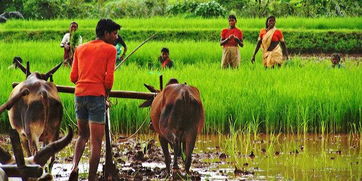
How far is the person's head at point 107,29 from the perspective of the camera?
656 cm

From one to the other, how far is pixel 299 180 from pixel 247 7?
824 inches

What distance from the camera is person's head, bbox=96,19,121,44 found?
21.5 feet

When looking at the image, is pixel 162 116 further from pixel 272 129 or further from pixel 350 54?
pixel 350 54

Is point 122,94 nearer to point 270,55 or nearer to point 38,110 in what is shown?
point 38,110

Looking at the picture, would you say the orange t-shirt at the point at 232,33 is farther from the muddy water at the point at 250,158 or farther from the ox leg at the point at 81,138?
the ox leg at the point at 81,138

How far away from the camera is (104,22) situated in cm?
655

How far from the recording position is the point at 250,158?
8.46m

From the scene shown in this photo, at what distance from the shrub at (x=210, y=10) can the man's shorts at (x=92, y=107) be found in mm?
19445

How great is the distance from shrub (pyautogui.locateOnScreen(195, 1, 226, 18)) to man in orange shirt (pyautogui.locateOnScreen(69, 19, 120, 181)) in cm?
1938

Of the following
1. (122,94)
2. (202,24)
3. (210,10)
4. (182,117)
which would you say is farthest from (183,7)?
(182,117)

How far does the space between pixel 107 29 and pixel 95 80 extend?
14.3 inches

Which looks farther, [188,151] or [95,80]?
[188,151]

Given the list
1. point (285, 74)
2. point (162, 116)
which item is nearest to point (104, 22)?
point (162, 116)

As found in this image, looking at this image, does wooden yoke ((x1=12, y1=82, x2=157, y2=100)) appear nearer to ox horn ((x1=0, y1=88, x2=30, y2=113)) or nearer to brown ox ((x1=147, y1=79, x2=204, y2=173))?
brown ox ((x1=147, y1=79, x2=204, y2=173))
